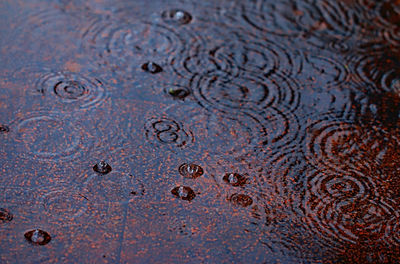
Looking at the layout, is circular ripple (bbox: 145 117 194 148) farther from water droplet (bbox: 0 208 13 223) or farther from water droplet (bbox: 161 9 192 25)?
water droplet (bbox: 161 9 192 25)

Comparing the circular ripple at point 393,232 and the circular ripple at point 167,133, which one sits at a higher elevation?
the circular ripple at point 167,133

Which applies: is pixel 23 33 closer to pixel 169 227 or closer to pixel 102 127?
pixel 102 127

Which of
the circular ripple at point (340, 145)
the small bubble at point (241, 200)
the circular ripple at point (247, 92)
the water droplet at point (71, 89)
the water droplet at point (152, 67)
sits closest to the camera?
the small bubble at point (241, 200)

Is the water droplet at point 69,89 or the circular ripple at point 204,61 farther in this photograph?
the circular ripple at point 204,61

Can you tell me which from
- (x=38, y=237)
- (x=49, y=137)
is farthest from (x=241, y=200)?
(x=49, y=137)

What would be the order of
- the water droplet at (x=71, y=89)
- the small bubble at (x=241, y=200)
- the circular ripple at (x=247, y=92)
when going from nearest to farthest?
the small bubble at (x=241, y=200) → the water droplet at (x=71, y=89) → the circular ripple at (x=247, y=92)

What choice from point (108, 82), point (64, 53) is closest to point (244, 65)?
point (108, 82)

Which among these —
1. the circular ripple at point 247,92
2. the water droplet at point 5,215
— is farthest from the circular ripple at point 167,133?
the water droplet at point 5,215

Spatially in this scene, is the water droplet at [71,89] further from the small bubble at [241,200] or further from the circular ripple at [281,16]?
the circular ripple at [281,16]
